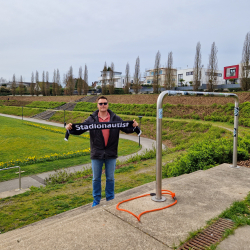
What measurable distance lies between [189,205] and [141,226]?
3.13 feet

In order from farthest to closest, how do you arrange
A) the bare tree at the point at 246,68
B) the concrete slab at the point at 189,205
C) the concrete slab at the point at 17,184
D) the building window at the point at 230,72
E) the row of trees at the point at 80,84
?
the row of trees at the point at 80,84 < the building window at the point at 230,72 < the bare tree at the point at 246,68 < the concrete slab at the point at 17,184 < the concrete slab at the point at 189,205

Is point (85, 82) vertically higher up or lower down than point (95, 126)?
higher up

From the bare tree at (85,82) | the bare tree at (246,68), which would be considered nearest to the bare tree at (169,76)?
the bare tree at (246,68)

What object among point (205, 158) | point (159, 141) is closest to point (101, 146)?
point (159, 141)

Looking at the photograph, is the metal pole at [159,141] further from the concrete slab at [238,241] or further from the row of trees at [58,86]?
the row of trees at [58,86]

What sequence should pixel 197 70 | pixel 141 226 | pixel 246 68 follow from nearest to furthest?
pixel 141 226
pixel 246 68
pixel 197 70

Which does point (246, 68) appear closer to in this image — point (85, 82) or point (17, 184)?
point (17, 184)

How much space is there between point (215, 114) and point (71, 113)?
76.4ft

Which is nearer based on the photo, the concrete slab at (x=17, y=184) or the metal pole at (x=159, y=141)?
the metal pole at (x=159, y=141)

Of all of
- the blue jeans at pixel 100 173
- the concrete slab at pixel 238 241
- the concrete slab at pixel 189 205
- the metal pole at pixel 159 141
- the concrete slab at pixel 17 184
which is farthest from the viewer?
the concrete slab at pixel 17 184

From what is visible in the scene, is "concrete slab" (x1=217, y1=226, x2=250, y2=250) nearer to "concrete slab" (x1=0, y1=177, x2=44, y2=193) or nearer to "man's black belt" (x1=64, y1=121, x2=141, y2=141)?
"man's black belt" (x1=64, y1=121, x2=141, y2=141)

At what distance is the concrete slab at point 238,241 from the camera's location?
7.57ft

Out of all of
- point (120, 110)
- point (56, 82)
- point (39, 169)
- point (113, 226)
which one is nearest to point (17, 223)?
point (113, 226)

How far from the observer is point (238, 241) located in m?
2.41
